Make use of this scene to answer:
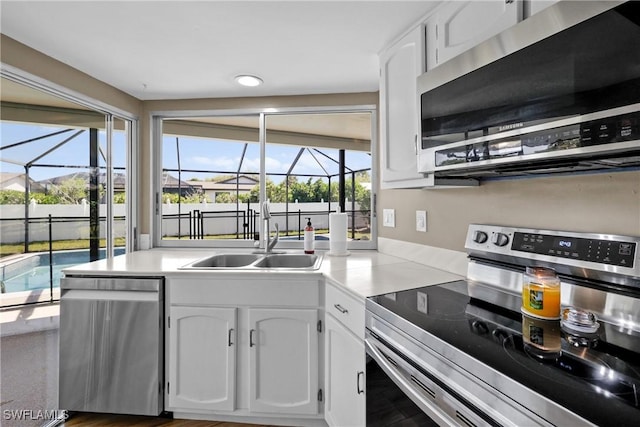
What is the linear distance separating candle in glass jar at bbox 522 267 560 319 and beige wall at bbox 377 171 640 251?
29cm

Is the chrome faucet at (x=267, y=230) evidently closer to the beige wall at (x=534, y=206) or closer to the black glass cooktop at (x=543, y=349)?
the beige wall at (x=534, y=206)

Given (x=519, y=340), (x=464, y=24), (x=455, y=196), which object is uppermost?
(x=464, y=24)

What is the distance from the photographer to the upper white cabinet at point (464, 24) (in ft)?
3.37

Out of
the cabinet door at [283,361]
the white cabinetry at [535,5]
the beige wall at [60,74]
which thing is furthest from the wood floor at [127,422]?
the white cabinetry at [535,5]

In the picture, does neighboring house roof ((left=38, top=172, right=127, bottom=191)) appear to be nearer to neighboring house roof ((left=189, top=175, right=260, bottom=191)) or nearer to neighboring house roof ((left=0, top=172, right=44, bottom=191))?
neighboring house roof ((left=0, top=172, right=44, bottom=191))

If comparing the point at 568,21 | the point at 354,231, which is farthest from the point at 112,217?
the point at 568,21

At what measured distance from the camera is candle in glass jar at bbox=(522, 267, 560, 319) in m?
0.91

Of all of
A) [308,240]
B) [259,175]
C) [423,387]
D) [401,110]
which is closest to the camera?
[423,387]

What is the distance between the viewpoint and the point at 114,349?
5.68 ft

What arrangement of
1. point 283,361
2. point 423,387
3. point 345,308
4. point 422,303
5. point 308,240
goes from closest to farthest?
1. point 423,387
2. point 422,303
3. point 345,308
4. point 283,361
5. point 308,240

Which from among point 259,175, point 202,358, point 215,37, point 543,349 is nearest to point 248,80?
point 215,37

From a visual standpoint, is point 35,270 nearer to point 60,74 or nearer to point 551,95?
point 60,74

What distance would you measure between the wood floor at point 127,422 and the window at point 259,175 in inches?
47.8

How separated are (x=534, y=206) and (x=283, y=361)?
1.42m
